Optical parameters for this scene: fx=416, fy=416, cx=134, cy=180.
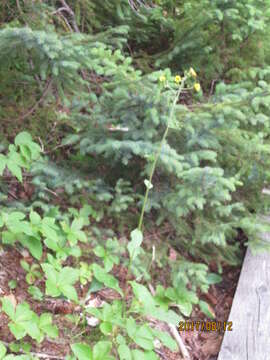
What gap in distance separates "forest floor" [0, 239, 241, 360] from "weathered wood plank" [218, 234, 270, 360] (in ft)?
0.54

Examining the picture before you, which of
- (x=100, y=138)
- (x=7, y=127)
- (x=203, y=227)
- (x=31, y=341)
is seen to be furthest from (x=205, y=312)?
(x=7, y=127)

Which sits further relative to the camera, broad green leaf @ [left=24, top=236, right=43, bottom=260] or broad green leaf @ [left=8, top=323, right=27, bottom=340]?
broad green leaf @ [left=24, top=236, right=43, bottom=260]

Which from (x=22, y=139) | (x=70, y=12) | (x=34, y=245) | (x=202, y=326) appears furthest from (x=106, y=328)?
(x=70, y=12)

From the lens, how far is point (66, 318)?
2088 millimetres

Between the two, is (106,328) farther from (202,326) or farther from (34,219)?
(202,326)

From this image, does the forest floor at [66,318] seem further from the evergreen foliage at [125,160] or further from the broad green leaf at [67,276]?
the broad green leaf at [67,276]

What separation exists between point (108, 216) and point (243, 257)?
977 millimetres

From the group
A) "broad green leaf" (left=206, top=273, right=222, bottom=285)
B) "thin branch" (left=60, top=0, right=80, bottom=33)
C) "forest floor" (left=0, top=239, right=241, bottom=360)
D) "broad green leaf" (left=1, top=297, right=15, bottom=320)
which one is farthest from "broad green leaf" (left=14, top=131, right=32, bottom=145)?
"broad green leaf" (left=206, top=273, right=222, bottom=285)

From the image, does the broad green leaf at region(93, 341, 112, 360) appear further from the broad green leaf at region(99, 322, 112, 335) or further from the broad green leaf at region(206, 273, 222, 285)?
the broad green leaf at region(206, 273, 222, 285)

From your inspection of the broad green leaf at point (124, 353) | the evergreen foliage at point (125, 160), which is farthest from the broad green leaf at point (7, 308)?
the broad green leaf at point (124, 353)

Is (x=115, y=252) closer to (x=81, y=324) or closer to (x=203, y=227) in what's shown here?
(x=81, y=324)

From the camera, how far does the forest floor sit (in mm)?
1957

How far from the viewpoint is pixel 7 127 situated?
2.73 m

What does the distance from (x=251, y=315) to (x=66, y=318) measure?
39.7 inches
